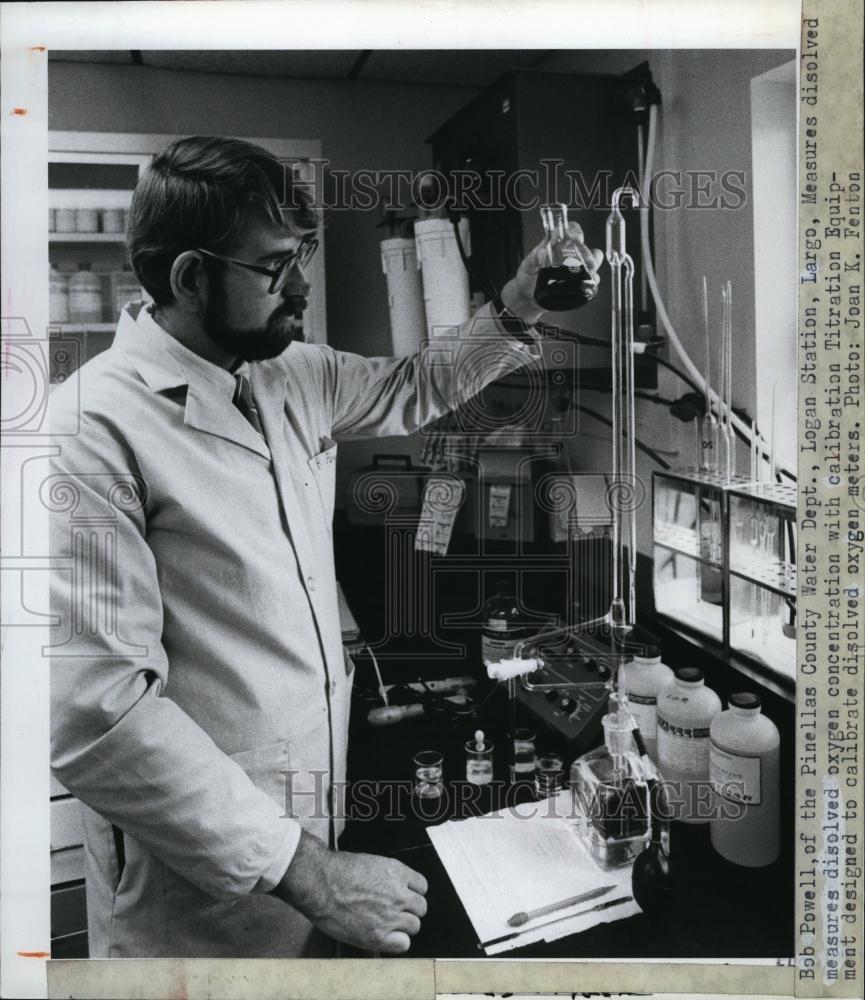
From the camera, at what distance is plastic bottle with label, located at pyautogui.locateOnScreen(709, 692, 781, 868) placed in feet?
4.07

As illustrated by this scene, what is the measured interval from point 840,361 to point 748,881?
79cm

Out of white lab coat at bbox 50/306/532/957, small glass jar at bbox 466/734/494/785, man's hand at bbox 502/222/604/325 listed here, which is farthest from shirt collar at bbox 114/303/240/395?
small glass jar at bbox 466/734/494/785

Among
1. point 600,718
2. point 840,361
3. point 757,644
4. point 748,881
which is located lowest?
point 748,881

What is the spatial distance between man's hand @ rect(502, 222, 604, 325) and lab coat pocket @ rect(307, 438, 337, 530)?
35cm

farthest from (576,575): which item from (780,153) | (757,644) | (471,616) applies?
(780,153)

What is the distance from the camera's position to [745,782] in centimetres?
125

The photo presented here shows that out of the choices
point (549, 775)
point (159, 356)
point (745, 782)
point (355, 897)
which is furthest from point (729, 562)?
point (159, 356)

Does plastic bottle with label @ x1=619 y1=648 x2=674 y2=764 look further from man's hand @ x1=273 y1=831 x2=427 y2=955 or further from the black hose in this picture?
man's hand @ x1=273 y1=831 x2=427 y2=955

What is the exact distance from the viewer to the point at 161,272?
4.03 ft

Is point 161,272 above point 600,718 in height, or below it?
above

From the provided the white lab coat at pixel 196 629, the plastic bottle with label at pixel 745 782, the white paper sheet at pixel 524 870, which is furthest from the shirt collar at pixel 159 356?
the plastic bottle with label at pixel 745 782

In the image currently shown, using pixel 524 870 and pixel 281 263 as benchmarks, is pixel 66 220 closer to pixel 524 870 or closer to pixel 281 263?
pixel 281 263

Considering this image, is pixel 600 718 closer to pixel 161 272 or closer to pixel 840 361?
pixel 840 361

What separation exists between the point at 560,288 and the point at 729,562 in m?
0.49
